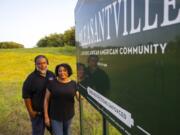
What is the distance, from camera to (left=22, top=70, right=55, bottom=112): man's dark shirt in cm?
662

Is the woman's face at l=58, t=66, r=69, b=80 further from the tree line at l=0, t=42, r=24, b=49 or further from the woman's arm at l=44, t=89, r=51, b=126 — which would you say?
the tree line at l=0, t=42, r=24, b=49

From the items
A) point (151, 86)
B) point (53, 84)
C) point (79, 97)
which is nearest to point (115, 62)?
point (151, 86)

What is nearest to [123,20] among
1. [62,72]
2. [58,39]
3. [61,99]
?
[62,72]

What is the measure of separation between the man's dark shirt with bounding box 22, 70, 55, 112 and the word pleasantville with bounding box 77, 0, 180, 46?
1.13 metres

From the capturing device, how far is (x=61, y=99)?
6254 millimetres

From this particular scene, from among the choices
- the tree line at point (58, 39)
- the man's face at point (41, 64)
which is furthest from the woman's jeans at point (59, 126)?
the tree line at point (58, 39)

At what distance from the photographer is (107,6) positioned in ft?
13.1

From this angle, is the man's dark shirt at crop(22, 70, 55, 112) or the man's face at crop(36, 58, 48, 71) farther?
the man's dark shirt at crop(22, 70, 55, 112)

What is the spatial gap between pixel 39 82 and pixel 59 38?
63.0 meters

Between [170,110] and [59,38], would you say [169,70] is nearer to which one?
[170,110]

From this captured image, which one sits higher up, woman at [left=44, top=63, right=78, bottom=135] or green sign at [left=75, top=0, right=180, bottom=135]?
green sign at [left=75, top=0, right=180, bottom=135]

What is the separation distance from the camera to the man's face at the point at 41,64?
21.3 ft

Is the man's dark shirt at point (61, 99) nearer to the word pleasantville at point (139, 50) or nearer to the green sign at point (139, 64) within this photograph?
the green sign at point (139, 64)

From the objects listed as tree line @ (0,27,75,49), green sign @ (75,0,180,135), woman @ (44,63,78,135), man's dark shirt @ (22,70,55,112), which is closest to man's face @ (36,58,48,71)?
man's dark shirt @ (22,70,55,112)
